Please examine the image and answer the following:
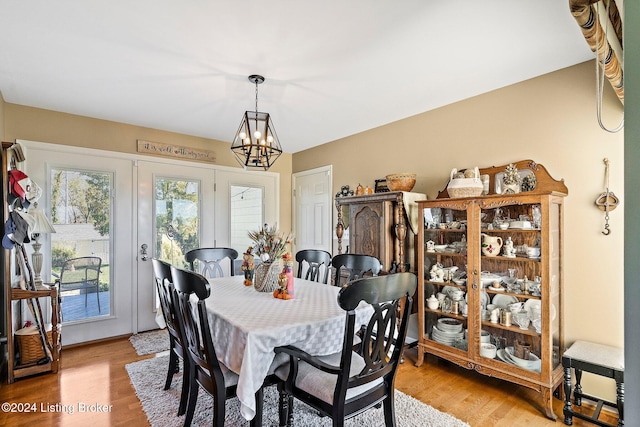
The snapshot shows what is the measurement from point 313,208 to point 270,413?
2886 millimetres

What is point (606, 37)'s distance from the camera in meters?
1.48

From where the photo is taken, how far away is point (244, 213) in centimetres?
467

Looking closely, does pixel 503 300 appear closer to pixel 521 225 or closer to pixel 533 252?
pixel 533 252

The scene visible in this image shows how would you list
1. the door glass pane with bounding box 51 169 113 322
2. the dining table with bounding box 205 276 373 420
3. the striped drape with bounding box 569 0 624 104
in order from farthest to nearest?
the door glass pane with bounding box 51 169 113 322 < the dining table with bounding box 205 276 373 420 < the striped drape with bounding box 569 0 624 104

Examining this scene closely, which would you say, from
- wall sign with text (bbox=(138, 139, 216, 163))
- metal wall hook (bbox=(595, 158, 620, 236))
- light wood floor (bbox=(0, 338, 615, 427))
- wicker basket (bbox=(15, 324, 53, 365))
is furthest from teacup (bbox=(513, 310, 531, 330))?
wicker basket (bbox=(15, 324, 53, 365))

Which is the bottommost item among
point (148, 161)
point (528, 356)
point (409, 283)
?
point (528, 356)

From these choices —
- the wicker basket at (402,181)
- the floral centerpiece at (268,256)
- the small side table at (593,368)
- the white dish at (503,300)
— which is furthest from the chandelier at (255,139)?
the small side table at (593,368)

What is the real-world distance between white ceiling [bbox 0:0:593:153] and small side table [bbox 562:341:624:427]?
1986 mm

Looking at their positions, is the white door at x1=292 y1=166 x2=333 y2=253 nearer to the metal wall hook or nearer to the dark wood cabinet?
the dark wood cabinet

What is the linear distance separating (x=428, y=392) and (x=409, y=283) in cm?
138

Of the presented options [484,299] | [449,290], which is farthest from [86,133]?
[484,299]

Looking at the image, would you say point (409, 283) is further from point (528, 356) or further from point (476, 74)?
point (476, 74)

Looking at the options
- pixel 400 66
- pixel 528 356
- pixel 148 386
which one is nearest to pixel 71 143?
pixel 148 386

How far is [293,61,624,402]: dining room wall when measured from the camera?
88.4 inches
